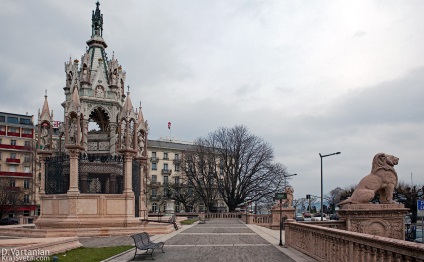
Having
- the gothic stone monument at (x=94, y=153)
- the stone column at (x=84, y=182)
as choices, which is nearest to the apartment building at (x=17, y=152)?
the gothic stone monument at (x=94, y=153)

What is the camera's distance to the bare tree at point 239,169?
174 ft

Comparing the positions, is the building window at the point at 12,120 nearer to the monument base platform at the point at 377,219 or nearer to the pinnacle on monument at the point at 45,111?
the pinnacle on monument at the point at 45,111

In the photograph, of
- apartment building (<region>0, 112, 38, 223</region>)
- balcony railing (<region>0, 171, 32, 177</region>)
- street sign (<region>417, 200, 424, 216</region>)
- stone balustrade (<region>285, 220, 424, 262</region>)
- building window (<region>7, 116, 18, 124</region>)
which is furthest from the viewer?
building window (<region>7, 116, 18, 124</region>)

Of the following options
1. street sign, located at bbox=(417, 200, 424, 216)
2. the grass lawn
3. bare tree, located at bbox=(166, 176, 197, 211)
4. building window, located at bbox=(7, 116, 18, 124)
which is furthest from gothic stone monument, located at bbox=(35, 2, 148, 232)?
building window, located at bbox=(7, 116, 18, 124)

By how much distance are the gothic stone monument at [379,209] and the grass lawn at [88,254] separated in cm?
882

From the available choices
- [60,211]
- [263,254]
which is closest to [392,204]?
[263,254]

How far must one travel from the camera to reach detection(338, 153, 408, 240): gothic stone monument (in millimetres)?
15352

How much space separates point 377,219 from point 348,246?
22.4 ft

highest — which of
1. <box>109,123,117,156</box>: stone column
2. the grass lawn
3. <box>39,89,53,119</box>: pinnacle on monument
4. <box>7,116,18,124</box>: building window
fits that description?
<box>7,116,18,124</box>: building window

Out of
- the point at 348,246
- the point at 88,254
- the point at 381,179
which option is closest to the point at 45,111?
the point at 88,254

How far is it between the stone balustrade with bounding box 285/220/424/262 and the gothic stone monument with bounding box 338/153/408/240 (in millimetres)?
2207

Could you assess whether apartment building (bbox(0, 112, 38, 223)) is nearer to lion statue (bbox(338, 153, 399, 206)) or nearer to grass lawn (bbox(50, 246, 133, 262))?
grass lawn (bbox(50, 246, 133, 262))

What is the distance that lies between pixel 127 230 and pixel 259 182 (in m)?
→ 31.3

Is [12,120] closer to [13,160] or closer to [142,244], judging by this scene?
[13,160]
